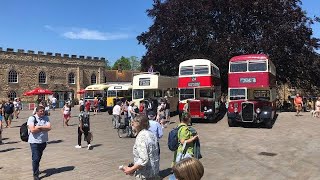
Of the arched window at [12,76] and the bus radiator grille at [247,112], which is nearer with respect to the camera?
the bus radiator grille at [247,112]

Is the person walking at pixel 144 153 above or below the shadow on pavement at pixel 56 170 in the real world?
above

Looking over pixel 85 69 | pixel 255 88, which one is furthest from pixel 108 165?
pixel 85 69

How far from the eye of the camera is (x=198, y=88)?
2473cm

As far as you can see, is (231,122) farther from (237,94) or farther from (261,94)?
(261,94)

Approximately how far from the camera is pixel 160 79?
29516mm

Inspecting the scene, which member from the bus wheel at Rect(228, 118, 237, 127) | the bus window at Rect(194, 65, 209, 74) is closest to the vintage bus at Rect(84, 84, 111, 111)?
the bus window at Rect(194, 65, 209, 74)

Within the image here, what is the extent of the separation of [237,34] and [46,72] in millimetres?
32658

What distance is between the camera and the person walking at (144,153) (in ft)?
16.8

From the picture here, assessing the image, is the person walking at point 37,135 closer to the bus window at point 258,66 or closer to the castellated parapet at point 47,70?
the bus window at point 258,66

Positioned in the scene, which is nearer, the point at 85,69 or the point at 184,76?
the point at 184,76

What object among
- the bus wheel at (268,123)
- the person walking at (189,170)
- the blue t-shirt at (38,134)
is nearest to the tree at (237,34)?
the bus wheel at (268,123)

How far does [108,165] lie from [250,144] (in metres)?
6.98

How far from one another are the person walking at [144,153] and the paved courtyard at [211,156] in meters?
4.35

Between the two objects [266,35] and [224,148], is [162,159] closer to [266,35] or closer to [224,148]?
[224,148]
